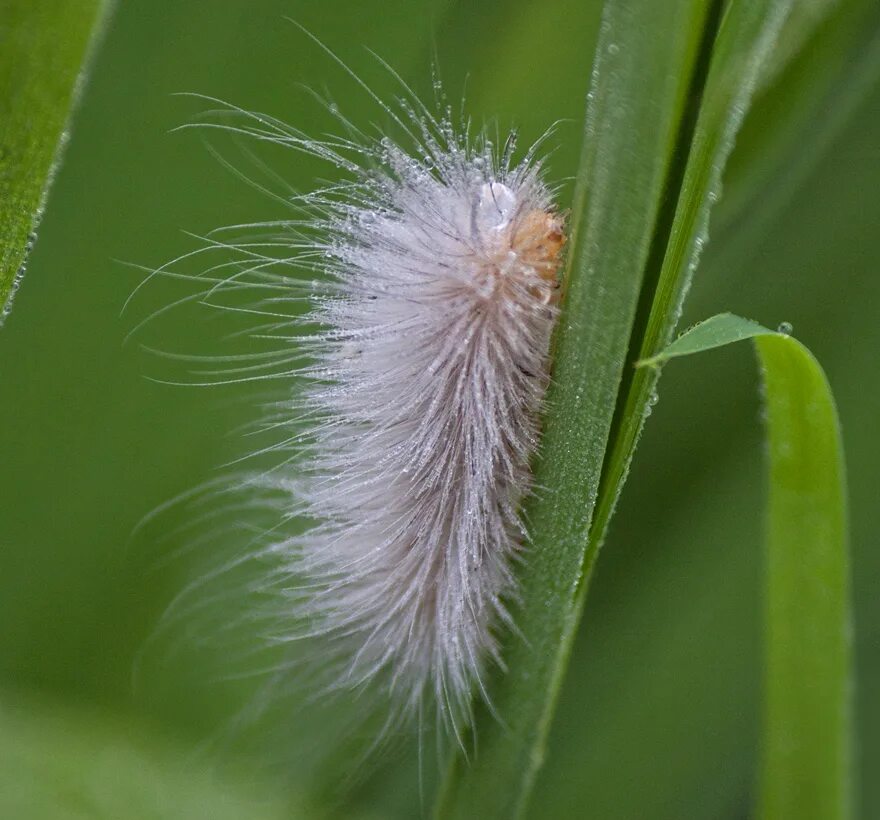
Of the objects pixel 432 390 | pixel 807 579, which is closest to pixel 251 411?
pixel 432 390

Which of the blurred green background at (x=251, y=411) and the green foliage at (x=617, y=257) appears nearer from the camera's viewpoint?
the green foliage at (x=617, y=257)

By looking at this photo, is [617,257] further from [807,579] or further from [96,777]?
[96,777]

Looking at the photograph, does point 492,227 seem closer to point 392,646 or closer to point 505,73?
point 505,73

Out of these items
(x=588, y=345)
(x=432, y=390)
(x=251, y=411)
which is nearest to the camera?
(x=588, y=345)

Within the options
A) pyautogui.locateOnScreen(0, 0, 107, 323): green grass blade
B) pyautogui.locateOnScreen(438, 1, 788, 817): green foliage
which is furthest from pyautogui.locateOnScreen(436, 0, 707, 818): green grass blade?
pyautogui.locateOnScreen(0, 0, 107, 323): green grass blade

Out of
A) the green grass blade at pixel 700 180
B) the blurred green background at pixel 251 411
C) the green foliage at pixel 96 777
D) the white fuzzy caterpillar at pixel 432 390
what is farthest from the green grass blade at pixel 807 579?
the green foliage at pixel 96 777

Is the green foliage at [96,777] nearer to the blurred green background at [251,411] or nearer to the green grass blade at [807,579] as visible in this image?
the blurred green background at [251,411]
